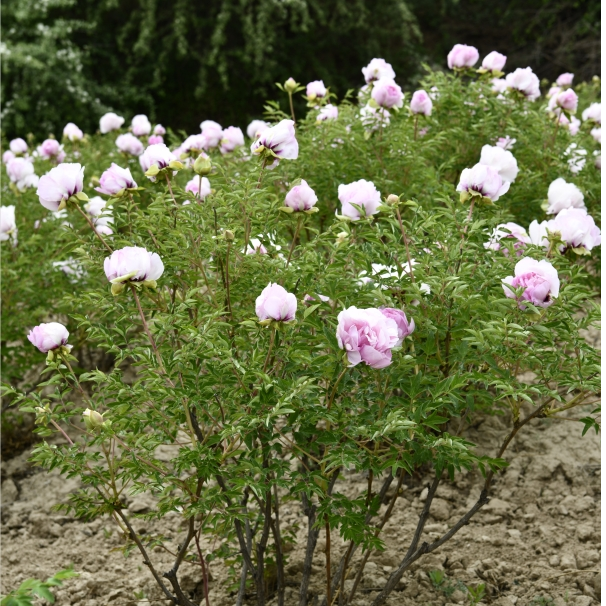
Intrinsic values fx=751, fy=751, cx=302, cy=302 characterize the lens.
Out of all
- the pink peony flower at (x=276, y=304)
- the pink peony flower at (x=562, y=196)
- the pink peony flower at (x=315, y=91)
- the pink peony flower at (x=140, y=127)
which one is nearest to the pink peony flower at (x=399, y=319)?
the pink peony flower at (x=276, y=304)

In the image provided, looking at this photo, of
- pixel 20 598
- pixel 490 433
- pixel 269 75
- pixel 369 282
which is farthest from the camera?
pixel 269 75

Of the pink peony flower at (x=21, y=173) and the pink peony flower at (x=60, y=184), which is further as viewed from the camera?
the pink peony flower at (x=21, y=173)

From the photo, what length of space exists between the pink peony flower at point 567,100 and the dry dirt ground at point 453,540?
139 cm

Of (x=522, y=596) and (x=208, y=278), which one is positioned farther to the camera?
(x=522, y=596)

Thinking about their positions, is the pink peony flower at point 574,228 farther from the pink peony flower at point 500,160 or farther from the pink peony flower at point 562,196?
the pink peony flower at point 562,196

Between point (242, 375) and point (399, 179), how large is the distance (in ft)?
4.90

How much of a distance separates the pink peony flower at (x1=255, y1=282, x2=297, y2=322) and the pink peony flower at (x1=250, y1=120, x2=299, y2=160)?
0.46 meters

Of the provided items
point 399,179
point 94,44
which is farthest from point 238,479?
point 94,44

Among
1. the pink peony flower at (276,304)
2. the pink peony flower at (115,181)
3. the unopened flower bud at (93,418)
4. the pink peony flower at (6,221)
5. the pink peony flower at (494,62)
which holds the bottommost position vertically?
the unopened flower bud at (93,418)

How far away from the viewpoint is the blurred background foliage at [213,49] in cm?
916

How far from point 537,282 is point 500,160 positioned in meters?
0.56

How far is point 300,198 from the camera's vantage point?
191cm

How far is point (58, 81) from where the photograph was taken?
898 centimetres

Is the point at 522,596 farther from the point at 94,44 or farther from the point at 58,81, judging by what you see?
the point at 94,44
